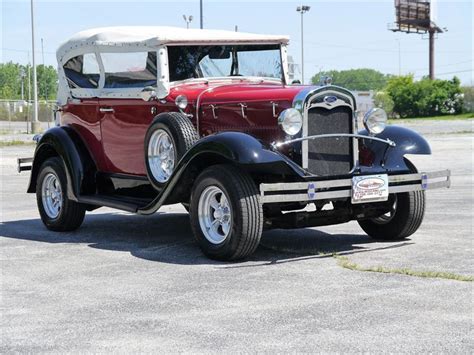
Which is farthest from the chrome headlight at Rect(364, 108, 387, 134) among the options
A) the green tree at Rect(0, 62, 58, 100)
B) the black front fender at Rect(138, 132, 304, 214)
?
the green tree at Rect(0, 62, 58, 100)

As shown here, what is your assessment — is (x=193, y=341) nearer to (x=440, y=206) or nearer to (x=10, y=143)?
(x=440, y=206)

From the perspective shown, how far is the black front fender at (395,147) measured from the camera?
8.33 m

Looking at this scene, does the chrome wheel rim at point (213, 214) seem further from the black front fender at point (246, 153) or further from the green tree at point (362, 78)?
the green tree at point (362, 78)

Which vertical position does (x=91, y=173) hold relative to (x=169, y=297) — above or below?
above

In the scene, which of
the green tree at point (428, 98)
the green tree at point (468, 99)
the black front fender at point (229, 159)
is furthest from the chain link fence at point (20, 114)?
the black front fender at point (229, 159)

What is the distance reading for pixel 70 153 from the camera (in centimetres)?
951

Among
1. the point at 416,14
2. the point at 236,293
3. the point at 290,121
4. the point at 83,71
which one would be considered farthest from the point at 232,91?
the point at 416,14

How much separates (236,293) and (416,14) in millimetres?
86301

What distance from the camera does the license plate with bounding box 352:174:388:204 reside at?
24.7 ft

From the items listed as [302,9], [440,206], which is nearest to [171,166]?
[440,206]

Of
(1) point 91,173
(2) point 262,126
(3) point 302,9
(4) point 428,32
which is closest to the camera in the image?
(2) point 262,126

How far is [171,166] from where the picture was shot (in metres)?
8.31

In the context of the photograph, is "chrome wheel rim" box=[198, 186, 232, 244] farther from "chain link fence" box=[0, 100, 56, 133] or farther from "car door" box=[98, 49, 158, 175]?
"chain link fence" box=[0, 100, 56, 133]

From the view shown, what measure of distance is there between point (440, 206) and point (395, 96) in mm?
71309
